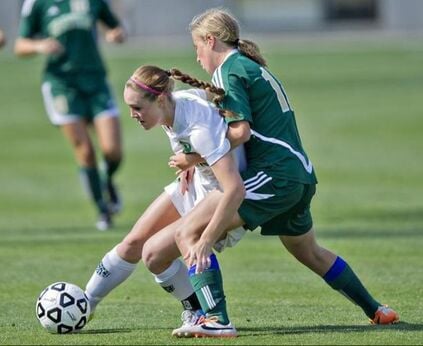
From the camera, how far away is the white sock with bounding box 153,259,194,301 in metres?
7.43

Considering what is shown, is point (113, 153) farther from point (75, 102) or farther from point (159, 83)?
point (159, 83)

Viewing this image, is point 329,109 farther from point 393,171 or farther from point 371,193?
point 371,193

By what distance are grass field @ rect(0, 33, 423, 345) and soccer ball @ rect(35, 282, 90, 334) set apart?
93 millimetres

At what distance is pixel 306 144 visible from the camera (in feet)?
70.4

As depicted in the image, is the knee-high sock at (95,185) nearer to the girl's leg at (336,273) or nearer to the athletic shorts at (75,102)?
the athletic shorts at (75,102)

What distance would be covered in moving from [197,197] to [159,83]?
0.74m

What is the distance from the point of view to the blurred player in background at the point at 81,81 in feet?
43.2

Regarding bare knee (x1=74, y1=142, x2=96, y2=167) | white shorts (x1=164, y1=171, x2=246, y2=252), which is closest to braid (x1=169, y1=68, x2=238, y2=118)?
white shorts (x1=164, y1=171, x2=246, y2=252)

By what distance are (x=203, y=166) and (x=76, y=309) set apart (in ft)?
3.77

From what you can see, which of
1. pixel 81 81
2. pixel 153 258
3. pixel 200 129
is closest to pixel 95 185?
pixel 81 81

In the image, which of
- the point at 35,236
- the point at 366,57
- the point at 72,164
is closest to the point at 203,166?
the point at 35,236

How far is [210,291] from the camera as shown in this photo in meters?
7.04

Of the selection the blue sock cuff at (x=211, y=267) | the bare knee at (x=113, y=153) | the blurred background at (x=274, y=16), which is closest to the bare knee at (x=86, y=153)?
the bare knee at (x=113, y=153)

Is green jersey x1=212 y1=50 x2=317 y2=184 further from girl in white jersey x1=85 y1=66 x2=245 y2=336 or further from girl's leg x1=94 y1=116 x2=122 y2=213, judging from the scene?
girl's leg x1=94 y1=116 x2=122 y2=213
